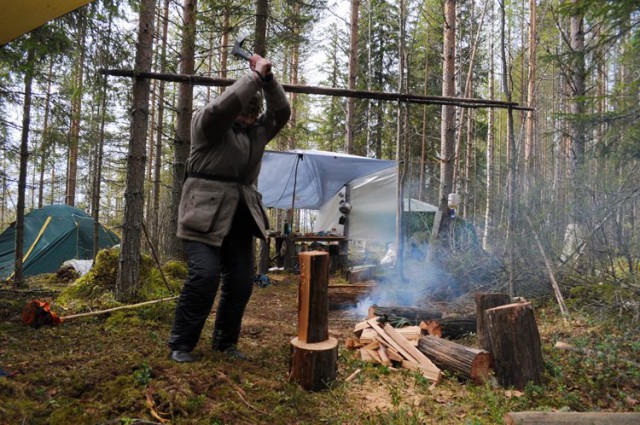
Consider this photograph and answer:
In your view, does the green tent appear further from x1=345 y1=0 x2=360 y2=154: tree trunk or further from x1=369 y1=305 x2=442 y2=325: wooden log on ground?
x1=345 y1=0 x2=360 y2=154: tree trunk

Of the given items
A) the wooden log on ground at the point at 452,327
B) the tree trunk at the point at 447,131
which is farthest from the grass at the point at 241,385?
the tree trunk at the point at 447,131

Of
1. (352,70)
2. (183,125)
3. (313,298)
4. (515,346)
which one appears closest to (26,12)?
(313,298)

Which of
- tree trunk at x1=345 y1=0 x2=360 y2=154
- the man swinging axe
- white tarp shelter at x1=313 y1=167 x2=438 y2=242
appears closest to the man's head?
the man swinging axe

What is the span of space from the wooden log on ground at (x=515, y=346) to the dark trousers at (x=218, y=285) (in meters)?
1.77

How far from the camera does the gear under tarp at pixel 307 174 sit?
840 cm

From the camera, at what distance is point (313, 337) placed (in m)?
2.49

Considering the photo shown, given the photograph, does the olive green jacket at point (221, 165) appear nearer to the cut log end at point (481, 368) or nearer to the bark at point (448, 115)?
the cut log end at point (481, 368)

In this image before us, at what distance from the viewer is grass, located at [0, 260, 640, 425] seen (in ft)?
6.04

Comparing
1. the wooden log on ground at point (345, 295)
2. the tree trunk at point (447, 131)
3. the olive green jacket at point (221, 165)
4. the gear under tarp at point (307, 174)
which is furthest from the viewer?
the gear under tarp at point (307, 174)

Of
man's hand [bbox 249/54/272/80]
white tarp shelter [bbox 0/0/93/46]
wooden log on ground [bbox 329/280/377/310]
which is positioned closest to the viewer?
white tarp shelter [bbox 0/0/93/46]

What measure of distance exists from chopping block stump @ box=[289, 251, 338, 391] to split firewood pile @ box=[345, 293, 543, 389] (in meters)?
0.82

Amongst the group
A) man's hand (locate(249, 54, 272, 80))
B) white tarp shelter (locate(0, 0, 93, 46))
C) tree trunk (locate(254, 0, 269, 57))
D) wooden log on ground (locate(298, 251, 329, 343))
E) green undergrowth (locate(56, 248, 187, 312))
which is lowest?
green undergrowth (locate(56, 248, 187, 312))

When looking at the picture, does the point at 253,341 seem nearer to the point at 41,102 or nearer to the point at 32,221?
the point at 41,102

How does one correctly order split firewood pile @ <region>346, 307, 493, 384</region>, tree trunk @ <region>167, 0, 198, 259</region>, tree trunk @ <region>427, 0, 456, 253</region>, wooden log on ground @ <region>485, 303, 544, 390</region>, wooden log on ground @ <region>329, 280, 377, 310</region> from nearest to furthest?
wooden log on ground @ <region>485, 303, 544, 390</region> < split firewood pile @ <region>346, 307, 493, 384</region> < wooden log on ground @ <region>329, 280, 377, 310</region> < tree trunk @ <region>167, 0, 198, 259</region> < tree trunk @ <region>427, 0, 456, 253</region>
